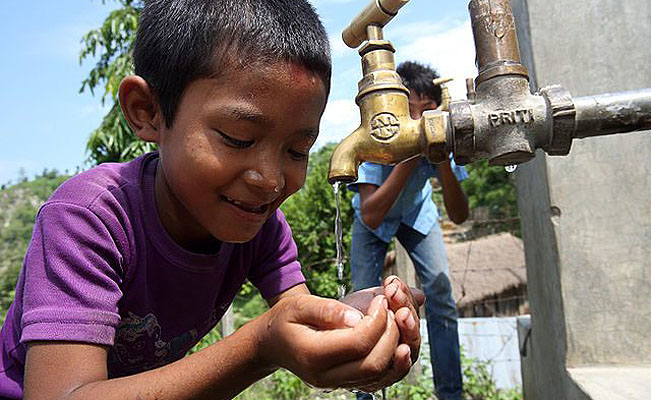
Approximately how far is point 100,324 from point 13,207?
53.6 m

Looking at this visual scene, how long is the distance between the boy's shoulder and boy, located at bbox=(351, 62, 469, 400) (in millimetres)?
1311

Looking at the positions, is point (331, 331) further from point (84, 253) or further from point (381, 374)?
point (84, 253)

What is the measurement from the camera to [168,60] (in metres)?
1.07

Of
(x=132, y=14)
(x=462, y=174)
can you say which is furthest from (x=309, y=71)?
(x=132, y=14)

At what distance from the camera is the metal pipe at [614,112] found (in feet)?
2.97

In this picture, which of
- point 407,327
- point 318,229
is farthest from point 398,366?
point 318,229

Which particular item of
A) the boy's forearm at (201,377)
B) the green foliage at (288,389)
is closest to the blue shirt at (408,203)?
the green foliage at (288,389)

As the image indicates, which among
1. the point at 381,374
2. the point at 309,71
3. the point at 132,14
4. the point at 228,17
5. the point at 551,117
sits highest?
the point at 132,14

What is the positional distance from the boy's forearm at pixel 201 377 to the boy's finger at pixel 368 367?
5.8 inches

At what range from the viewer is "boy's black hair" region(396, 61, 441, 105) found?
2.52 metres

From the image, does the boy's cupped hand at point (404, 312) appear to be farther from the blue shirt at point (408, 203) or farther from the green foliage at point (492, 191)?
the green foliage at point (492, 191)

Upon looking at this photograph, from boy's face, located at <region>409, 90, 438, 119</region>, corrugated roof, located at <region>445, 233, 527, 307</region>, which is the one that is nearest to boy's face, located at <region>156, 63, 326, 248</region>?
boy's face, located at <region>409, 90, 438, 119</region>

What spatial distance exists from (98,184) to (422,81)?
1.75m

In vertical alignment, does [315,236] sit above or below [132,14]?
below
